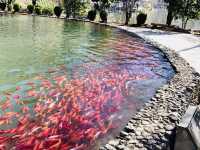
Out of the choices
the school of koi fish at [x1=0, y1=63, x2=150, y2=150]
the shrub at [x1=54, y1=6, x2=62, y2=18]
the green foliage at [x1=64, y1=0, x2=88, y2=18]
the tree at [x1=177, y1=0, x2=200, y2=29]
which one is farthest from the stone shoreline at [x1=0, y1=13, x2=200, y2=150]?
the shrub at [x1=54, y1=6, x2=62, y2=18]

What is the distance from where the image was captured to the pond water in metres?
5.67

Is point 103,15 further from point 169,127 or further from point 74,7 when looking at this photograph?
point 169,127

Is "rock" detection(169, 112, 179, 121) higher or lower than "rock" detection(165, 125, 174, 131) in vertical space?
higher

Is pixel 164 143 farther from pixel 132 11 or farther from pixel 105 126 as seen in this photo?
pixel 132 11

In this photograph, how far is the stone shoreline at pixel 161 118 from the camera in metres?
5.12

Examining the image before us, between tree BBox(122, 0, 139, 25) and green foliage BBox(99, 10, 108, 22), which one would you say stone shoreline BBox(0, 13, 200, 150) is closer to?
tree BBox(122, 0, 139, 25)

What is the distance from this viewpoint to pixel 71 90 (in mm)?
8062

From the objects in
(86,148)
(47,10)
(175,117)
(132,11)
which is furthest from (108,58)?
(47,10)

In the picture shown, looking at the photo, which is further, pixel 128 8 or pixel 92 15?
pixel 92 15

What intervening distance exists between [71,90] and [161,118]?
2724 millimetres

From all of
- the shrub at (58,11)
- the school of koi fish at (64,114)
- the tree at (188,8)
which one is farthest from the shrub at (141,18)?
the school of koi fish at (64,114)

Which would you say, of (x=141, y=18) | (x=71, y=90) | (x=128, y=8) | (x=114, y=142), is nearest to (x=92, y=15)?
(x=128, y=8)

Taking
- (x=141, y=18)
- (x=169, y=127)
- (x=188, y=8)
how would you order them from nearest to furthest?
(x=169, y=127)
(x=188, y=8)
(x=141, y=18)

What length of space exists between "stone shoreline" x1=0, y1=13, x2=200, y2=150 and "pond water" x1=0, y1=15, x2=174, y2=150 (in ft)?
1.18
